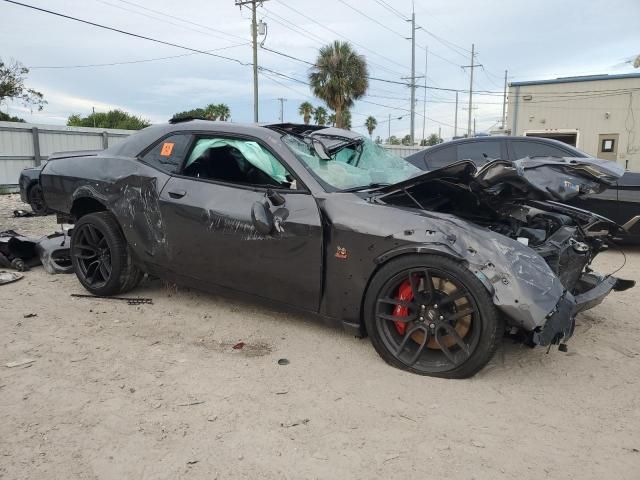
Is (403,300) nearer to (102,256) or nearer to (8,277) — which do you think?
(102,256)

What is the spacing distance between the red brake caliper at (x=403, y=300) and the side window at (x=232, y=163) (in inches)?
47.8

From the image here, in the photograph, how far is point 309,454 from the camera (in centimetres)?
221

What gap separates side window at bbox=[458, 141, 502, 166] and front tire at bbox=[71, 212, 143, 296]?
4.68 m

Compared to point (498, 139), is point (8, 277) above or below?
below

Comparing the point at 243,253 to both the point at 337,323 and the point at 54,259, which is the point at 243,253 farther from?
the point at 54,259

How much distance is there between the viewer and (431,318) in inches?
113

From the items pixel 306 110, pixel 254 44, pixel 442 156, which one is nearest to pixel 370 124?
pixel 306 110

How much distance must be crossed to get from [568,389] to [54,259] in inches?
197

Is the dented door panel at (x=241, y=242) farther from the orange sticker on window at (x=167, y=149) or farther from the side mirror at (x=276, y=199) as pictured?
the orange sticker on window at (x=167, y=149)

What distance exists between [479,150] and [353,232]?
4559mm

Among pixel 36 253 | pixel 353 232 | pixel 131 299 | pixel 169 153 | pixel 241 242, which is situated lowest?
pixel 131 299

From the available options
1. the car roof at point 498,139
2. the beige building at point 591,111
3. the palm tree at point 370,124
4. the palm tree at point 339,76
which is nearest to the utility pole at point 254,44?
the palm tree at point 339,76

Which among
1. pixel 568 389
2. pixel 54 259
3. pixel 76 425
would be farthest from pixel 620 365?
pixel 54 259

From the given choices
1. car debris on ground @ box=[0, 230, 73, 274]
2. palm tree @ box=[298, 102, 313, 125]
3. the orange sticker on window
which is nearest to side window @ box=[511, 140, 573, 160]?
the orange sticker on window
